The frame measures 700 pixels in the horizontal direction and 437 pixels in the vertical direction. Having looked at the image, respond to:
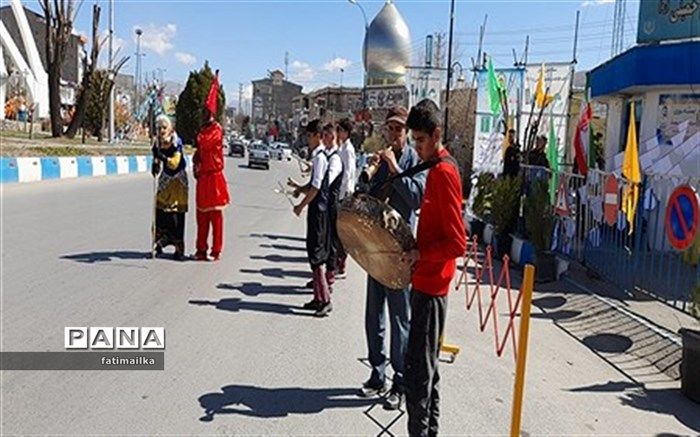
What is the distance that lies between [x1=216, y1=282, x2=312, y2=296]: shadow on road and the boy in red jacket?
384 cm

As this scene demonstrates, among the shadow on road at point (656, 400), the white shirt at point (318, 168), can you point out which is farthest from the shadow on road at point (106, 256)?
the shadow on road at point (656, 400)

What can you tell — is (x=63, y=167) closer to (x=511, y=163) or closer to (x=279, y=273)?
(x=279, y=273)

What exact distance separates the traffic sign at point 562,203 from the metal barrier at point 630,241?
0.07 metres

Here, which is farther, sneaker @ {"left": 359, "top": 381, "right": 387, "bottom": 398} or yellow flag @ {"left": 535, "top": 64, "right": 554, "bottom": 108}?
yellow flag @ {"left": 535, "top": 64, "right": 554, "bottom": 108}

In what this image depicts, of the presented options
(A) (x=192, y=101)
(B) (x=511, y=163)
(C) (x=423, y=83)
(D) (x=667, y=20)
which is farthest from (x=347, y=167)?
(A) (x=192, y=101)

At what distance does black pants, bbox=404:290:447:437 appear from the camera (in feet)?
11.5

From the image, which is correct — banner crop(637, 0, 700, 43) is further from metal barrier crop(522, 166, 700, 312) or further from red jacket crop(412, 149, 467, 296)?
red jacket crop(412, 149, 467, 296)

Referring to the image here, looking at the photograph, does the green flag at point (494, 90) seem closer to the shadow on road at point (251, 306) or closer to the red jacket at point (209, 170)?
the red jacket at point (209, 170)

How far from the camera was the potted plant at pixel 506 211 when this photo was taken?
10.4 metres

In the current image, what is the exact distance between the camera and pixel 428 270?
3.52 meters

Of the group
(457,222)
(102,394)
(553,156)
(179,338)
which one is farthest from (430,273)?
(553,156)

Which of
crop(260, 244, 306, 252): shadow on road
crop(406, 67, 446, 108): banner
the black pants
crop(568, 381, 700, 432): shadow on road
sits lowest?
crop(568, 381, 700, 432): shadow on road

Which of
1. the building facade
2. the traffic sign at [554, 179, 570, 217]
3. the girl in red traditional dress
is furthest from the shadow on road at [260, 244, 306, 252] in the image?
the building facade

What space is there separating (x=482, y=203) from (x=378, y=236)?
8632 millimetres
